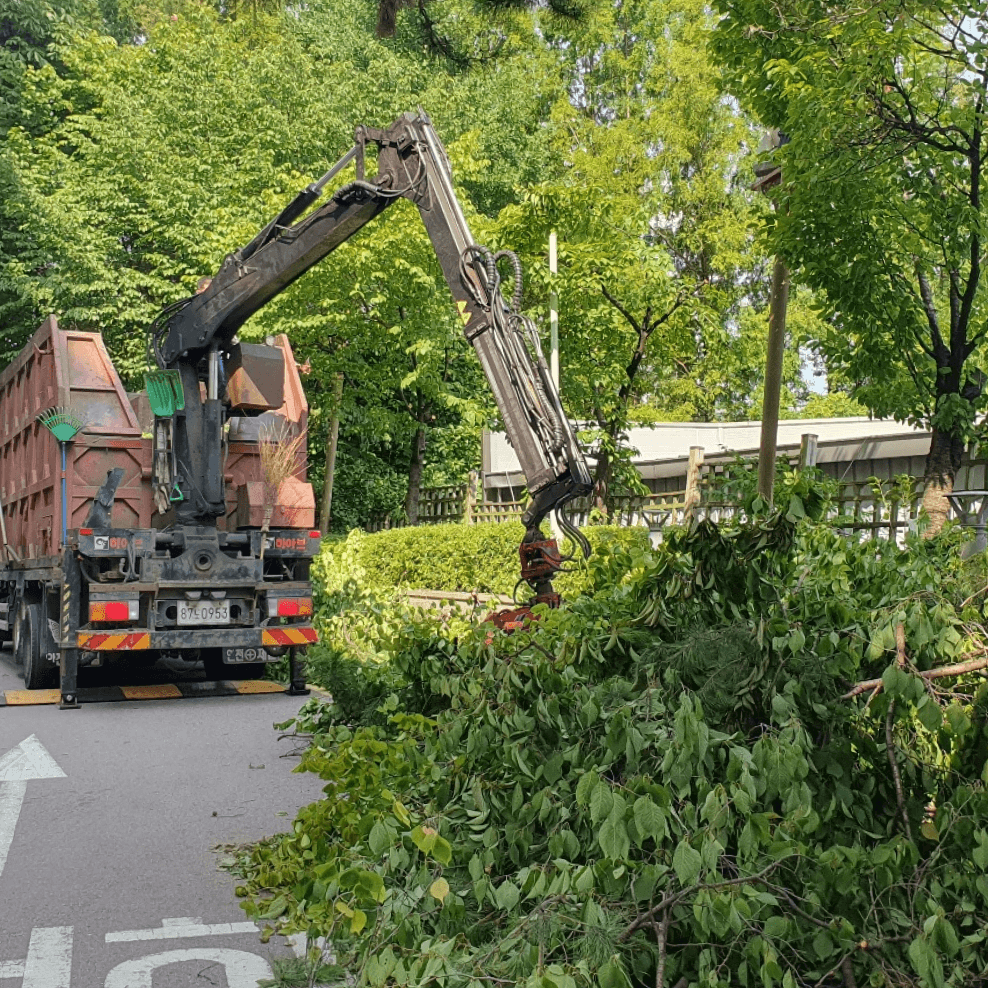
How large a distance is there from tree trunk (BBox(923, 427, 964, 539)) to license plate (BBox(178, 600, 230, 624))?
20.0ft

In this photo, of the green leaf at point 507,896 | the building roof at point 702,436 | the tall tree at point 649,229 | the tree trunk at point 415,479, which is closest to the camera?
the green leaf at point 507,896

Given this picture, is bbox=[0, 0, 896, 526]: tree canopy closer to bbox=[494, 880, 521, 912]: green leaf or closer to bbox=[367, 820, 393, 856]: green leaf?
bbox=[367, 820, 393, 856]: green leaf

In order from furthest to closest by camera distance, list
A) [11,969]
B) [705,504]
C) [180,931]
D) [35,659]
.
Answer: [705,504] < [35,659] < [180,931] < [11,969]

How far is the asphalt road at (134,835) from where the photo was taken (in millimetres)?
4402

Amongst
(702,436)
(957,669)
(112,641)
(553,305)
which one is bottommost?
(112,641)

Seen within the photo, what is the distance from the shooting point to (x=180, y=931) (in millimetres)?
4695

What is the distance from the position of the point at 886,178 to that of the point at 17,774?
7463 millimetres

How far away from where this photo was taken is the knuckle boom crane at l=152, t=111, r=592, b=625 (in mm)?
7996

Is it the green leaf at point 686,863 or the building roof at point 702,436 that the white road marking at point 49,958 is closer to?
the green leaf at point 686,863

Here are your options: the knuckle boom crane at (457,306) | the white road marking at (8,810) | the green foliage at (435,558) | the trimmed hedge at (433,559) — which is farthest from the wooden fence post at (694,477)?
the white road marking at (8,810)

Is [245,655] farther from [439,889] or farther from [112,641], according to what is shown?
[439,889]

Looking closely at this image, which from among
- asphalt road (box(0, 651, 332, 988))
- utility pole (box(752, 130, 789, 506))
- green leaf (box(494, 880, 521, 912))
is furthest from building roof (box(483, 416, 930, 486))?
green leaf (box(494, 880, 521, 912))

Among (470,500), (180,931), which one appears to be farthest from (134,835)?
(470,500)

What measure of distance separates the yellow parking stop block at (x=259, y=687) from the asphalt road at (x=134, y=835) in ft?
2.95
